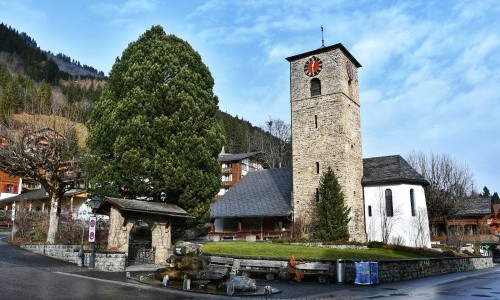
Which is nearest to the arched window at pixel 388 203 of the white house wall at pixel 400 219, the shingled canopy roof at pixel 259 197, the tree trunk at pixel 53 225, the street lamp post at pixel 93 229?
the white house wall at pixel 400 219

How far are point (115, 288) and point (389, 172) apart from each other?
31.1 m

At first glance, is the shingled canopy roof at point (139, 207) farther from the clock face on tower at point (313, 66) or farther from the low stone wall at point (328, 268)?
the clock face on tower at point (313, 66)

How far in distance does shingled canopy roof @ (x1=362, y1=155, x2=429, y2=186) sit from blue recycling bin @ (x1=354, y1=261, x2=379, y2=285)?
20749 mm

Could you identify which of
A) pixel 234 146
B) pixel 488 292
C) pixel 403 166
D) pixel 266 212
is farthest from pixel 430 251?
pixel 234 146

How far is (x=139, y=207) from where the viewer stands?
2097 centimetres

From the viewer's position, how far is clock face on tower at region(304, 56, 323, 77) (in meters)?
39.9

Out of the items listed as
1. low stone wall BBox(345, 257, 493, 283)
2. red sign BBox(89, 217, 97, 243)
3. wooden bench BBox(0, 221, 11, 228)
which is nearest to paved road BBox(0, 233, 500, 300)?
low stone wall BBox(345, 257, 493, 283)

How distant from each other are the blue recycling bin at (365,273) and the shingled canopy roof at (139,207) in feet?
32.6

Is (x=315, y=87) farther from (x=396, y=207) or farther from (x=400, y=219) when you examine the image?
(x=400, y=219)

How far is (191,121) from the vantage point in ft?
86.5

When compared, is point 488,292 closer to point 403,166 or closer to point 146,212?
point 146,212

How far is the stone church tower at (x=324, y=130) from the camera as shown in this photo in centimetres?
3741

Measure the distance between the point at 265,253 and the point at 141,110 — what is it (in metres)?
11.5

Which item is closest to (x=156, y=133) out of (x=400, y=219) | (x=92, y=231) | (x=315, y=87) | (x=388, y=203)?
(x=92, y=231)
